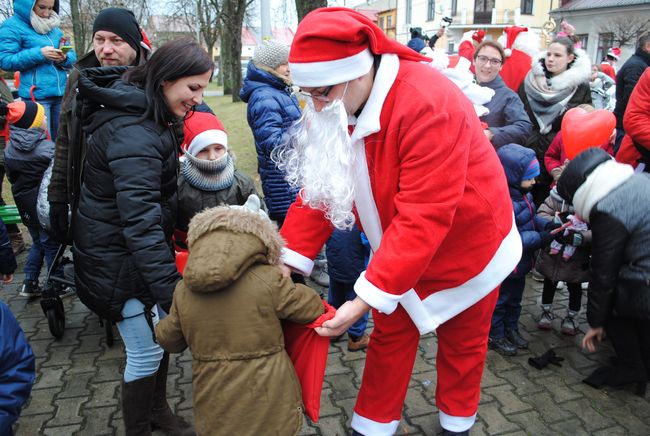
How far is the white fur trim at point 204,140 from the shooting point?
10.0ft

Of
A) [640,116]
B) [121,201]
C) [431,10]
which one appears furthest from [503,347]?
[431,10]

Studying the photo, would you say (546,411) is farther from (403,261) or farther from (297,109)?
(297,109)

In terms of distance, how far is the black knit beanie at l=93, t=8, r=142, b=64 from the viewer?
2590mm

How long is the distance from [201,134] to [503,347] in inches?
95.9

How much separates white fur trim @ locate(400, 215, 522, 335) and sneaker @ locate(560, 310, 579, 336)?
197cm

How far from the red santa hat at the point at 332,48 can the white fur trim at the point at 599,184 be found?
1.56 meters

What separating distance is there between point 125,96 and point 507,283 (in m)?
2.71

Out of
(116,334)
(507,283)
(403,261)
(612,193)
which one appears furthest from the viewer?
(116,334)

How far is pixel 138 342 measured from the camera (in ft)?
7.74

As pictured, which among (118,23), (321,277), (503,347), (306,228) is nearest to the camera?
(306,228)

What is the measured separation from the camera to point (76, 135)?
7.62 ft

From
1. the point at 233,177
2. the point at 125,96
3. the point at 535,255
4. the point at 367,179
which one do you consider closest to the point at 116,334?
the point at 233,177

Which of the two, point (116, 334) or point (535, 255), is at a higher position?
point (535, 255)

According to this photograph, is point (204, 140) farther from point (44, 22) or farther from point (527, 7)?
point (527, 7)
